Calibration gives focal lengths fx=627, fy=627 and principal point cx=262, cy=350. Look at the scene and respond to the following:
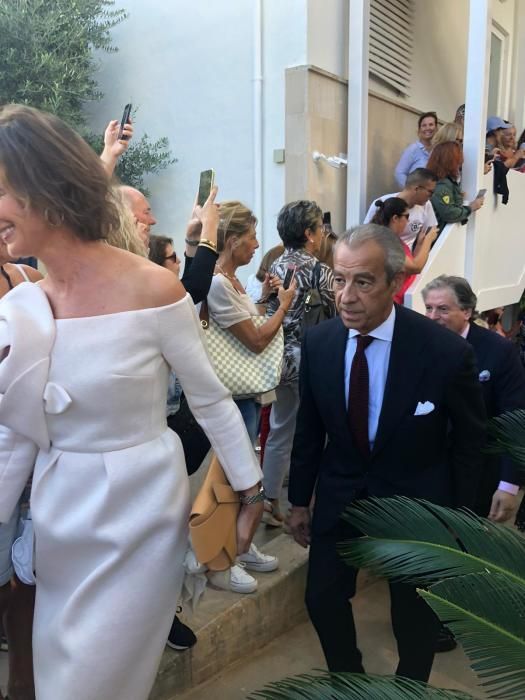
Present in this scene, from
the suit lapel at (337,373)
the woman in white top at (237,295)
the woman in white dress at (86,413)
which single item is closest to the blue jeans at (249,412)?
the woman in white top at (237,295)

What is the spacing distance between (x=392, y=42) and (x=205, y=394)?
7.62m

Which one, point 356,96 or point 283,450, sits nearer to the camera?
point 283,450

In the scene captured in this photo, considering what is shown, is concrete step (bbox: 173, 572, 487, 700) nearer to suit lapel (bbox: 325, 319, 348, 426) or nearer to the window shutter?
suit lapel (bbox: 325, 319, 348, 426)

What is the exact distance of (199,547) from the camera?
5.18ft

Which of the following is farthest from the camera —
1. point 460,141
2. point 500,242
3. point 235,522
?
point 500,242

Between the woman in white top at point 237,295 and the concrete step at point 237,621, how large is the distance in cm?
76

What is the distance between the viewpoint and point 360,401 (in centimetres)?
222

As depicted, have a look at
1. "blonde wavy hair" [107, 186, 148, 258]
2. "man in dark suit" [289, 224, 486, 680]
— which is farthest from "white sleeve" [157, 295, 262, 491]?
"man in dark suit" [289, 224, 486, 680]

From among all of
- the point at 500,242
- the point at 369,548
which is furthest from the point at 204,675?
the point at 500,242

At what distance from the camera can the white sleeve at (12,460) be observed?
62.4 inches

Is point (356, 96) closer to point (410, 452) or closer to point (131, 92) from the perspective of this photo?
point (131, 92)

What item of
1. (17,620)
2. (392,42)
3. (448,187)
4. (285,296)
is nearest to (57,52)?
(392,42)

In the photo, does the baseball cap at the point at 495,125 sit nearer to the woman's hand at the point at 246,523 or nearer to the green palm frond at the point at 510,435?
the green palm frond at the point at 510,435

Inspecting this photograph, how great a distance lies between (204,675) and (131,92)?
685cm
